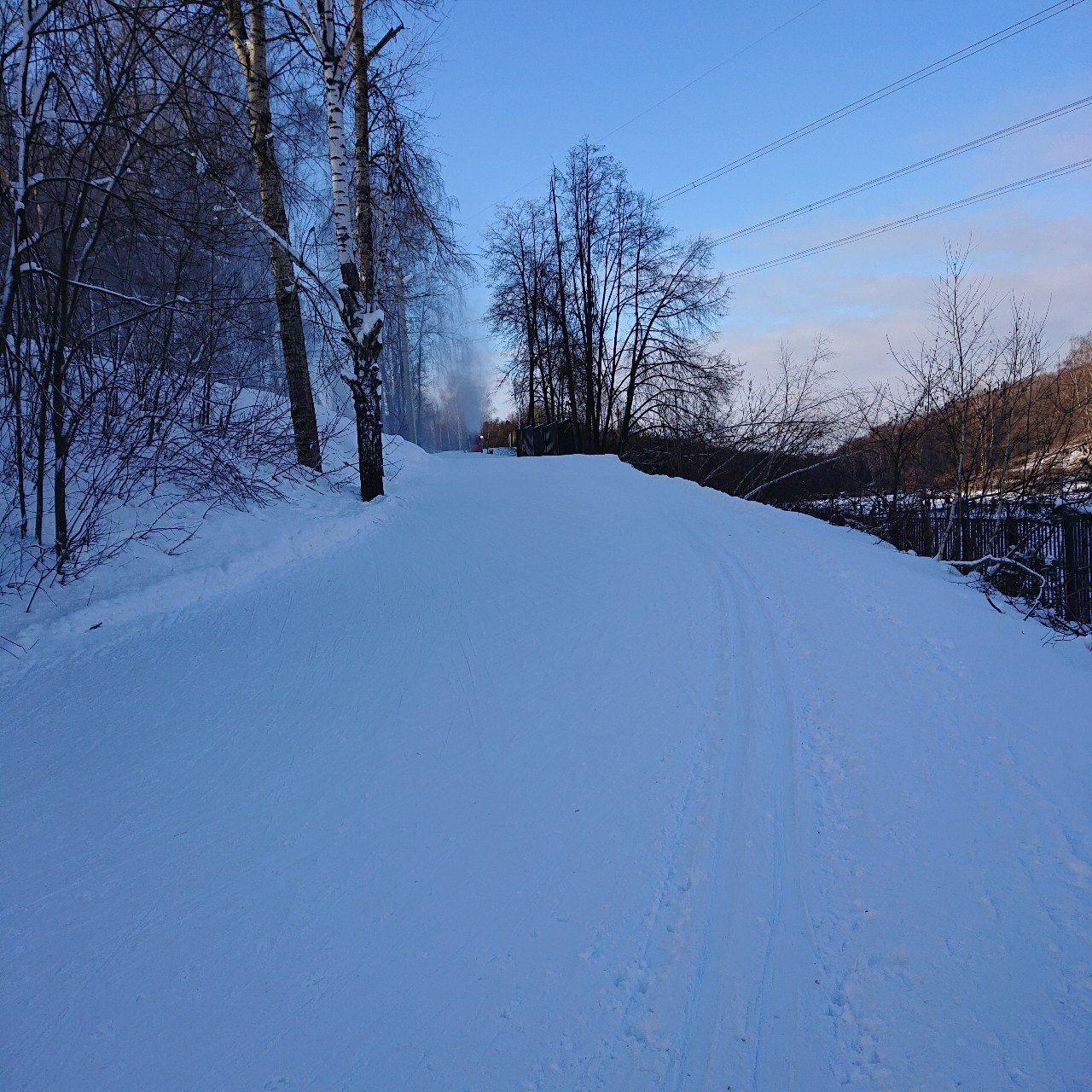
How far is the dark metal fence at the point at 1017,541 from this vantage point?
28.0 ft

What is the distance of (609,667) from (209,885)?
258 cm

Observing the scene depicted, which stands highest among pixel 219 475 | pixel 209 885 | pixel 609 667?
pixel 219 475

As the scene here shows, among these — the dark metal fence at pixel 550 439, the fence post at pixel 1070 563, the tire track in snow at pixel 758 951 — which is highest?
the dark metal fence at pixel 550 439

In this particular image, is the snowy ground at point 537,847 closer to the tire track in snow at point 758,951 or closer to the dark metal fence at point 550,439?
the tire track in snow at point 758,951

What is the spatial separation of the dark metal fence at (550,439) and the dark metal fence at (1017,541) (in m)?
11.6

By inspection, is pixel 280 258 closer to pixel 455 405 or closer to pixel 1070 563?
pixel 1070 563

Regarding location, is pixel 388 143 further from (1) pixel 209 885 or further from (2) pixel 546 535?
(1) pixel 209 885

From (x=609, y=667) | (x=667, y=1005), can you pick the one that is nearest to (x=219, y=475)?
(x=609, y=667)

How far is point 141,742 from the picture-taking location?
3.48 metres

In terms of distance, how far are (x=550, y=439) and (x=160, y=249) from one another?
52.0 ft

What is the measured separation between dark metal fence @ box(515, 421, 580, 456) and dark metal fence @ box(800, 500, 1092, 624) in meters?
11.6

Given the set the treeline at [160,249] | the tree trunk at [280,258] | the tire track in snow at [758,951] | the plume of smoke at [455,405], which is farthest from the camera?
the plume of smoke at [455,405]

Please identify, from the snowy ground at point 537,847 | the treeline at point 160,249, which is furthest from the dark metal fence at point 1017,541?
the treeline at point 160,249

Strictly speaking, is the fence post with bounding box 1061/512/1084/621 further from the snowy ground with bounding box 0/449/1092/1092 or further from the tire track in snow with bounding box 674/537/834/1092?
the tire track in snow with bounding box 674/537/834/1092
